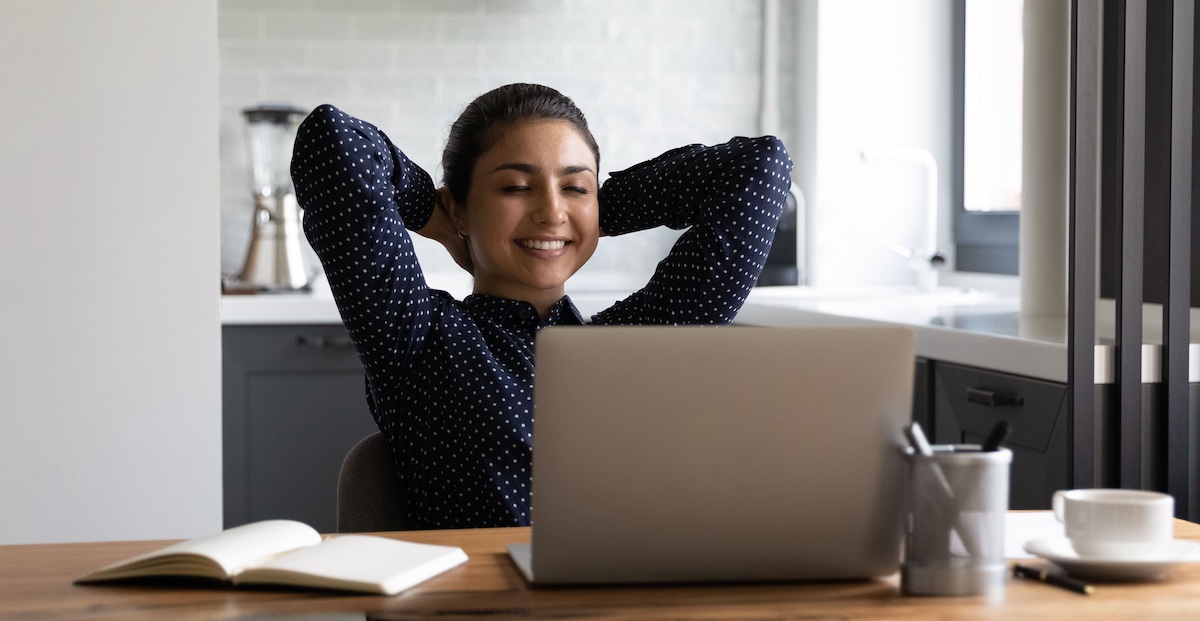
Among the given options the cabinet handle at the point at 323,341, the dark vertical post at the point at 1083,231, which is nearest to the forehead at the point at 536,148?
the dark vertical post at the point at 1083,231

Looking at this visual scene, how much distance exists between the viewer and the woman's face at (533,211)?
62.0 inches

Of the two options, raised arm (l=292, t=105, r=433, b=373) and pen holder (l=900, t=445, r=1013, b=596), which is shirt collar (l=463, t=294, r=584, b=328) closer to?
raised arm (l=292, t=105, r=433, b=373)

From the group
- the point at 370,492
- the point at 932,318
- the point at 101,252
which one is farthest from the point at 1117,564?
the point at 101,252

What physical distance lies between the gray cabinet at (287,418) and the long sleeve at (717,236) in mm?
1447

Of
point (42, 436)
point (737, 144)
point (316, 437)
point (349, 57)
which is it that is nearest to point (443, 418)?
point (737, 144)

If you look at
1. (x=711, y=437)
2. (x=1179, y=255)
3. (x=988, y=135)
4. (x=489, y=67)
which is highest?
(x=489, y=67)

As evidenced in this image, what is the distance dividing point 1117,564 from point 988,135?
271cm

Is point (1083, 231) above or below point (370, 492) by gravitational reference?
above

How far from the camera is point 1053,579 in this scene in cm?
91

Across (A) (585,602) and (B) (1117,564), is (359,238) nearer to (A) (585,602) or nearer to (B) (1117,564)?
(A) (585,602)

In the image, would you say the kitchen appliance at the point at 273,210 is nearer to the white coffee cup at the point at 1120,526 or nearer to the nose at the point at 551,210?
the nose at the point at 551,210

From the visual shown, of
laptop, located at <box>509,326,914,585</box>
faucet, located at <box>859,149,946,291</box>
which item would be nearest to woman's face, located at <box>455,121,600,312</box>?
laptop, located at <box>509,326,914,585</box>

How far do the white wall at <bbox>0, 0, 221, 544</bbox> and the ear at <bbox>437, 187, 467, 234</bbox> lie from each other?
704mm

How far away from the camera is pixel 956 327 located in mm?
2215
